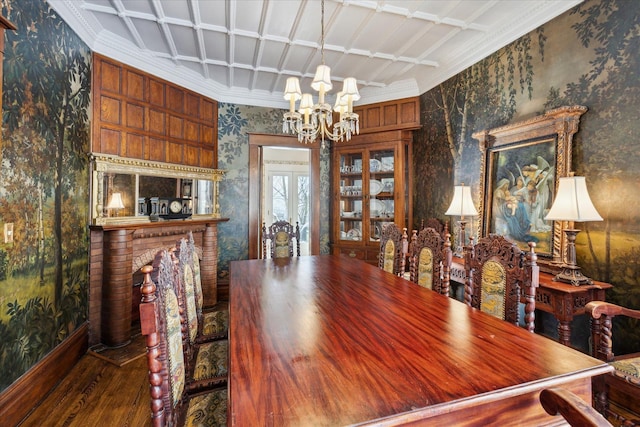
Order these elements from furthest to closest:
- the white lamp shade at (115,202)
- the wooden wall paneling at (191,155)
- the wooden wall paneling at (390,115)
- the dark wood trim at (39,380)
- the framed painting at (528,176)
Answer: the wooden wall paneling at (390,115) < the wooden wall paneling at (191,155) < the white lamp shade at (115,202) < the framed painting at (528,176) < the dark wood trim at (39,380)

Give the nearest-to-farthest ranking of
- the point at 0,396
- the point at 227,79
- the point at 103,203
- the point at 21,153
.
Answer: the point at 0,396, the point at 21,153, the point at 103,203, the point at 227,79

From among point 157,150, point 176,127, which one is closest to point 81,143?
point 157,150

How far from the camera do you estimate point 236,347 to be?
3.62ft

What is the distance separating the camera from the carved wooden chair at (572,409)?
612 mm

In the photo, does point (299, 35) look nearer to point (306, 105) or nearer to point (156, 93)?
point (306, 105)

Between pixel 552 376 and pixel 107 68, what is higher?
pixel 107 68

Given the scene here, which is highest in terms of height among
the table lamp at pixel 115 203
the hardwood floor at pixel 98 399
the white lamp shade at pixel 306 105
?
the white lamp shade at pixel 306 105

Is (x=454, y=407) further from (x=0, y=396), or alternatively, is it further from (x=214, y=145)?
(x=214, y=145)

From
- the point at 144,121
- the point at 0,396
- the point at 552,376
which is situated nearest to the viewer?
the point at 552,376

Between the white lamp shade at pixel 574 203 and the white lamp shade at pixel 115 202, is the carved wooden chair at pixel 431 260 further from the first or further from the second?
the white lamp shade at pixel 115 202

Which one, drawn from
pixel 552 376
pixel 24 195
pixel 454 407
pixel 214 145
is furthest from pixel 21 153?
pixel 552 376

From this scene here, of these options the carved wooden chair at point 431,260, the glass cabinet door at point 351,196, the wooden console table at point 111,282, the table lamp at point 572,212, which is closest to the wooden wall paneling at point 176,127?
the wooden console table at point 111,282

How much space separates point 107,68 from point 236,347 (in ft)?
10.6

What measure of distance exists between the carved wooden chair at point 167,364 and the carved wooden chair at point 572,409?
1036 mm
